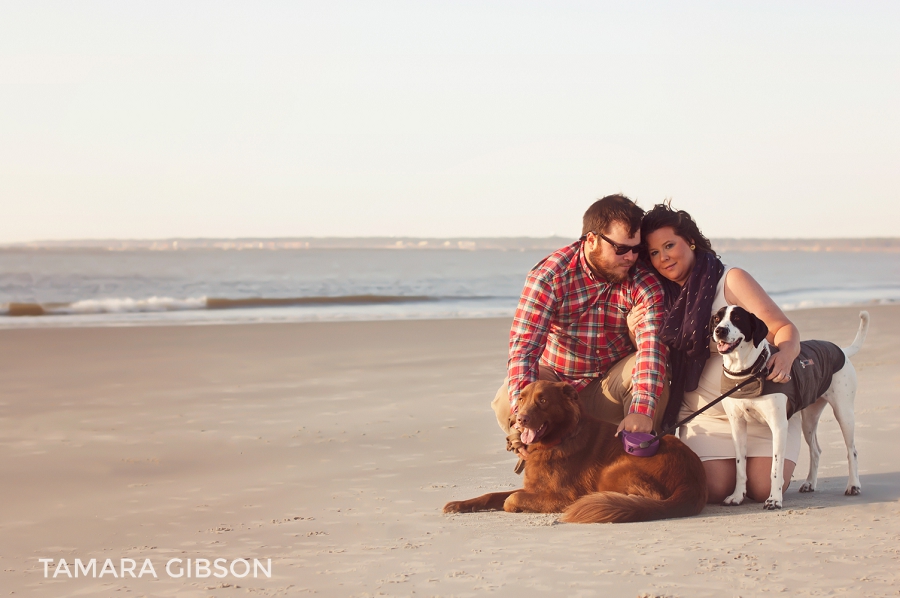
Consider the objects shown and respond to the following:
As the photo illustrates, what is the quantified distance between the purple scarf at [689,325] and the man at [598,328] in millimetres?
67

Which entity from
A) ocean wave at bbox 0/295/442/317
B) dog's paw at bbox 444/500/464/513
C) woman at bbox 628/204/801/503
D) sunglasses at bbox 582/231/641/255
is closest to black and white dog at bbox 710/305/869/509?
woman at bbox 628/204/801/503

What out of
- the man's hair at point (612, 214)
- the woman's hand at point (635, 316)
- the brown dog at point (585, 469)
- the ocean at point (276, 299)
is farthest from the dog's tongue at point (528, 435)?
the ocean at point (276, 299)

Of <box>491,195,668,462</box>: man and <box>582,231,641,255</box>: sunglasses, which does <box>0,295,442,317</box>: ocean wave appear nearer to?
<box>491,195,668,462</box>: man

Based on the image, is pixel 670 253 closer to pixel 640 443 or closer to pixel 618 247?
pixel 618 247

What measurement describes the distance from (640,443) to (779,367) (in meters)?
0.72

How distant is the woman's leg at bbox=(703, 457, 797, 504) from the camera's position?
13.6ft

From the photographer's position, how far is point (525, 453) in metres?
4.08

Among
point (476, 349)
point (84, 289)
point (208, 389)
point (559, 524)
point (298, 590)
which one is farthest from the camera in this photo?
point (84, 289)

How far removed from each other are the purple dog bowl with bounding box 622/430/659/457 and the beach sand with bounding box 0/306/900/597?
13.3 inches

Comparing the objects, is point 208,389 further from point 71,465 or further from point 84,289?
point 84,289

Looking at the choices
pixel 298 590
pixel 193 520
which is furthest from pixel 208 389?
pixel 298 590

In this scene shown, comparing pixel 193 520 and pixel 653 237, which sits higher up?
pixel 653 237

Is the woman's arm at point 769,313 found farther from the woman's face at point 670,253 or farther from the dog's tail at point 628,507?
the dog's tail at point 628,507

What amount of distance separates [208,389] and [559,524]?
17.7 ft
